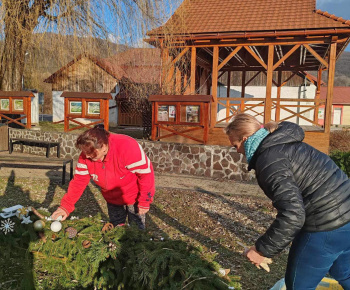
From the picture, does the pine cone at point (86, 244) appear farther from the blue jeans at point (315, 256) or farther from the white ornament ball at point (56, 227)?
the blue jeans at point (315, 256)

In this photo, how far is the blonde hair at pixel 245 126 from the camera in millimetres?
1916

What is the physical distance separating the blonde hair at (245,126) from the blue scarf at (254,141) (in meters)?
0.04

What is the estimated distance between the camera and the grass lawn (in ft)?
11.8

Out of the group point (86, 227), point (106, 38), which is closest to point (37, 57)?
point (106, 38)

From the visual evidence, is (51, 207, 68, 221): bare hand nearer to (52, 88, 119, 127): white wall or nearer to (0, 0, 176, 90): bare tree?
(0, 0, 176, 90): bare tree

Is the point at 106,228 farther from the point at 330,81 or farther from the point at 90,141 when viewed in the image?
the point at 330,81

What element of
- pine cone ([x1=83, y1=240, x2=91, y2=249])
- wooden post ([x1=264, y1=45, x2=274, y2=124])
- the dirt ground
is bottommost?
the dirt ground

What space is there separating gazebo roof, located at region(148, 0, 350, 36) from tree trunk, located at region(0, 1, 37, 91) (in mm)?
3320

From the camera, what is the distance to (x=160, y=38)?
10133 millimetres

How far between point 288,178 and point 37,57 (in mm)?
9395

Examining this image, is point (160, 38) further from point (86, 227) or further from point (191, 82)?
point (86, 227)

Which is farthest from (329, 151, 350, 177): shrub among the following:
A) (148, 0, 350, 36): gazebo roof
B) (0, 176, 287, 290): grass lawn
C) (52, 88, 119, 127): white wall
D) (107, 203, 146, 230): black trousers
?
(52, 88, 119, 127): white wall

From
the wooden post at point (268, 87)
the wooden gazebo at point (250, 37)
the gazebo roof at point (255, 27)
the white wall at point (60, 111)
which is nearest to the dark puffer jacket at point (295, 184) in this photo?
the wooden gazebo at point (250, 37)

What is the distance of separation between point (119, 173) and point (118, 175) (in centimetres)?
2
